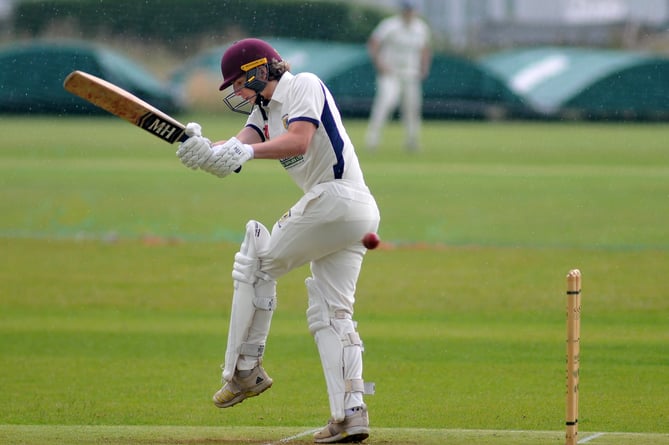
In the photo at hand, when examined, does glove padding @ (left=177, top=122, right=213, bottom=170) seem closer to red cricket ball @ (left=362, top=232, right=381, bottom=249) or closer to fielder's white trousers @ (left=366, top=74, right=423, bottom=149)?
red cricket ball @ (left=362, top=232, right=381, bottom=249)

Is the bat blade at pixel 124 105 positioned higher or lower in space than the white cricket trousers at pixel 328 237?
higher

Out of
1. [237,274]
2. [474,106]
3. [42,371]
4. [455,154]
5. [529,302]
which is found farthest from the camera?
[474,106]

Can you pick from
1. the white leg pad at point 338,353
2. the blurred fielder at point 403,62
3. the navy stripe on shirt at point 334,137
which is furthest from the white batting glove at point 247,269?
the blurred fielder at point 403,62

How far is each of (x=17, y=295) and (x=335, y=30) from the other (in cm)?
2102

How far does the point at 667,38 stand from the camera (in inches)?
1059

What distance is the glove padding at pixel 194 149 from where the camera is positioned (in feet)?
17.1

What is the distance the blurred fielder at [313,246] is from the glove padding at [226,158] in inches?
7.9

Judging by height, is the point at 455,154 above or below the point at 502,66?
below

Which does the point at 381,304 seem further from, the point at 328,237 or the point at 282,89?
the point at 282,89

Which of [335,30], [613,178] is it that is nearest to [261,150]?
[613,178]

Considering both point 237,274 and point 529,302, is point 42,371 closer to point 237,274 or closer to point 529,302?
point 237,274

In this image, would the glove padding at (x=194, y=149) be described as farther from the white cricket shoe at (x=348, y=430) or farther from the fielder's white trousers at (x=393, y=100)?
the fielder's white trousers at (x=393, y=100)

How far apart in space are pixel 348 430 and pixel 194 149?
1.35m

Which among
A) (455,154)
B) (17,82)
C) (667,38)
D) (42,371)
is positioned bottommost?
(42,371)
